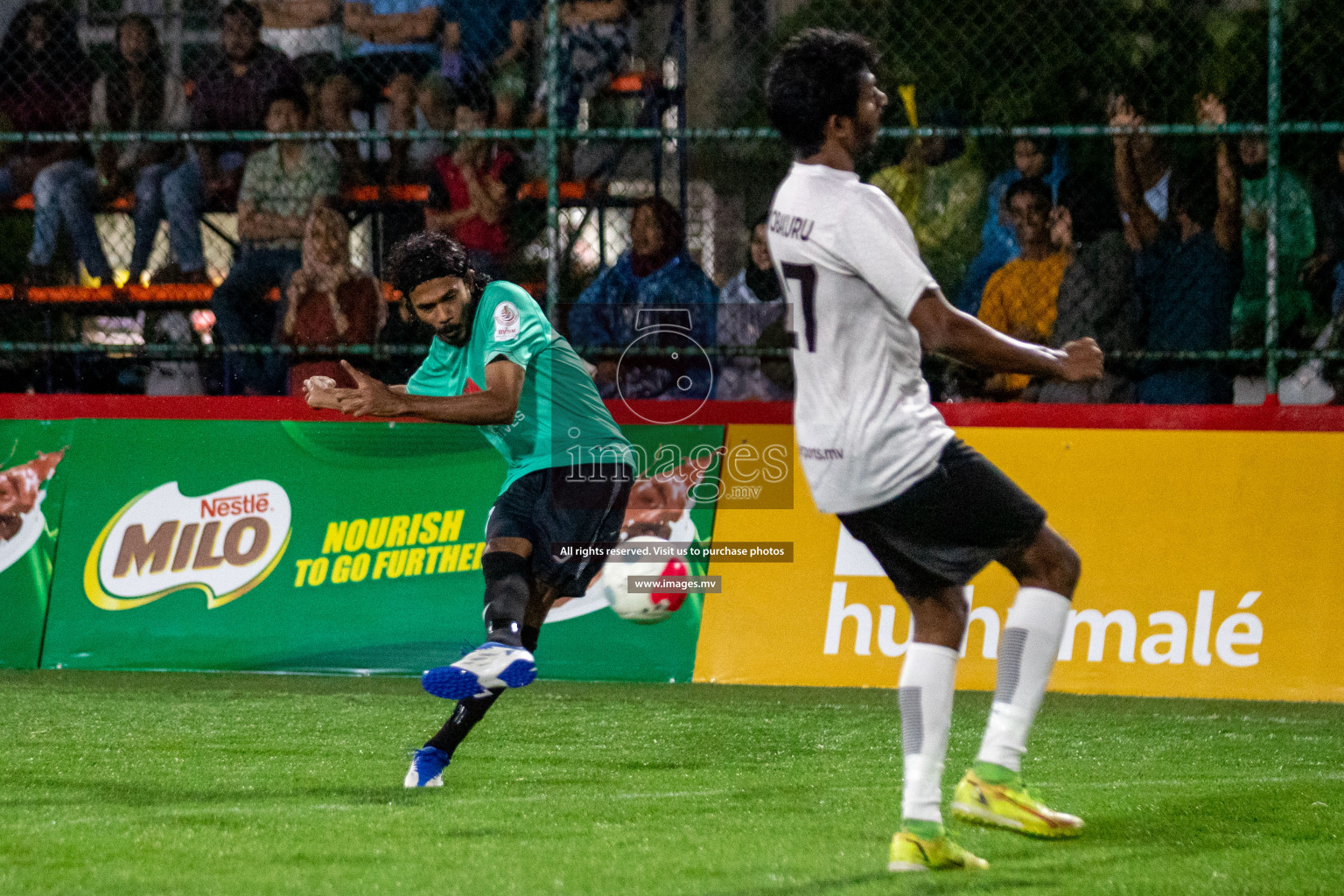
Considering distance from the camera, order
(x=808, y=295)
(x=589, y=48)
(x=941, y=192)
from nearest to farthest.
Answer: (x=808, y=295)
(x=941, y=192)
(x=589, y=48)

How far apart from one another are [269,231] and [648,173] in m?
2.09

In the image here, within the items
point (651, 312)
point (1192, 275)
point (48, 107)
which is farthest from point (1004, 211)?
point (48, 107)

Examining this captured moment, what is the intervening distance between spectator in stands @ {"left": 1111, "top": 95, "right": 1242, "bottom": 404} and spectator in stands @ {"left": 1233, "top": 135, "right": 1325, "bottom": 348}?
5 cm

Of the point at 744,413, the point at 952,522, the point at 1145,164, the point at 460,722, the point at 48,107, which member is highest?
the point at 48,107

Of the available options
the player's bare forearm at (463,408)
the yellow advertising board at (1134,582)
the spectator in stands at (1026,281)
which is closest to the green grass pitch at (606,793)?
the yellow advertising board at (1134,582)

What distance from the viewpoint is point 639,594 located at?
25.0 ft

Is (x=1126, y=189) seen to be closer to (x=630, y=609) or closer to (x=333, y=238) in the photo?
(x=630, y=609)

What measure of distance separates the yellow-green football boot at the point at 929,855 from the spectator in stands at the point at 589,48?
17.7ft

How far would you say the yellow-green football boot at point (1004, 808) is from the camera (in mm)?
4176

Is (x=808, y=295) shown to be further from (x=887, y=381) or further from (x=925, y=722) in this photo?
(x=925, y=722)

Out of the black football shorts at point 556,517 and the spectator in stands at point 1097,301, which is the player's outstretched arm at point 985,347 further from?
the spectator in stands at point 1097,301

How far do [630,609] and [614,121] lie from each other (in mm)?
2714

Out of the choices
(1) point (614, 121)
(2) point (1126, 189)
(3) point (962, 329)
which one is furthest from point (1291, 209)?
(3) point (962, 329)

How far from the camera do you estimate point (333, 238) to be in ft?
28.5
